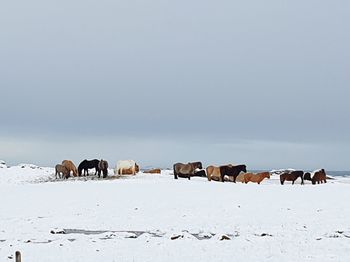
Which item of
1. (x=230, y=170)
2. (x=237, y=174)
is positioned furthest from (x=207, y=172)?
(x=237, y=174)

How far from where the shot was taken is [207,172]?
39.1 m

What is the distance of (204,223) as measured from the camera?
19.9 metres

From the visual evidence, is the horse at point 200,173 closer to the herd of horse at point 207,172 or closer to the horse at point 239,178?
the herd of horse at point 207,172

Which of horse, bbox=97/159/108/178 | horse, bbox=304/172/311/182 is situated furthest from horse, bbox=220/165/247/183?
horse, bbox=97/159/108/178

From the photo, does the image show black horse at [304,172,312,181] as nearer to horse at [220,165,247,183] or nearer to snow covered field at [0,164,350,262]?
horse at [220,165,247,183]

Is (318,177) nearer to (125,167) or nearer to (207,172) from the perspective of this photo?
(207,172)

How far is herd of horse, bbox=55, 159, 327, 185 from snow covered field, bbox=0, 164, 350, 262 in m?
5.42

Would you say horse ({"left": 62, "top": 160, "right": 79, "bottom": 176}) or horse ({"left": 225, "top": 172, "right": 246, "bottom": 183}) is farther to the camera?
horse ({"left": 62, "top": 160, "right": 79, "bottom": 176})

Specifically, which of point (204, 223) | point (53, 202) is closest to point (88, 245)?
point (204, 223)

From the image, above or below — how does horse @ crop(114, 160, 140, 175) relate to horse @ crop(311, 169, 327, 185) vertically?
above

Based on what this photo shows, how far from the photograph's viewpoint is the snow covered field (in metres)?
14.7

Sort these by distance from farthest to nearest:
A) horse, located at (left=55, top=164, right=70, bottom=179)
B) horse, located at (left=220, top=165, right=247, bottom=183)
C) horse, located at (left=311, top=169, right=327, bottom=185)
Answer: horse, located at (left=55, top=164, right=70, bottom=179) → horse, located at (left=311, top=169, right=327, bottom=185) → horse, located at (left=220, top=165, right=247, bottom=183)

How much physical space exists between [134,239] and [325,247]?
5.83 meters

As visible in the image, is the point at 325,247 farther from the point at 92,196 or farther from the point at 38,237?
the point at 92,196
